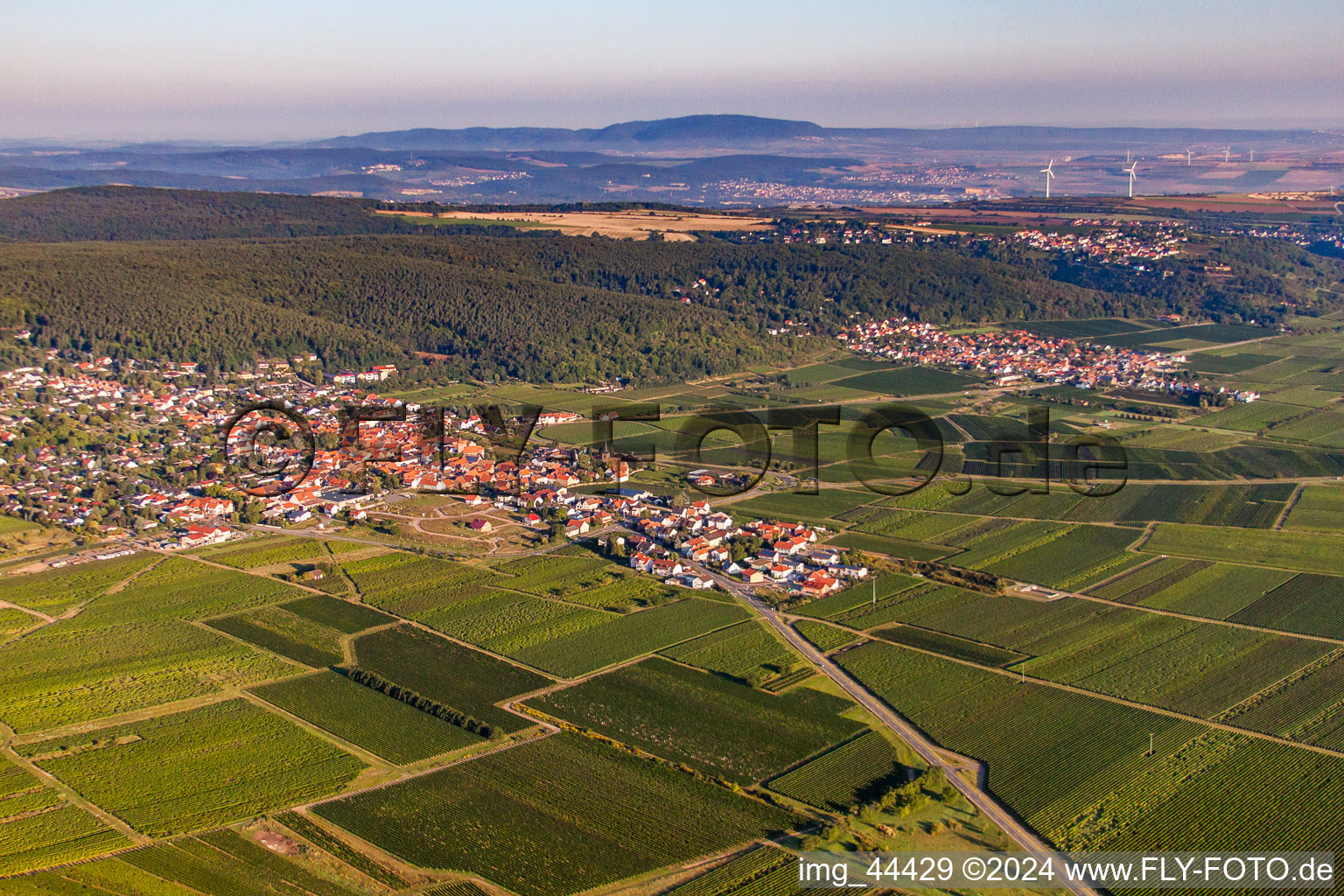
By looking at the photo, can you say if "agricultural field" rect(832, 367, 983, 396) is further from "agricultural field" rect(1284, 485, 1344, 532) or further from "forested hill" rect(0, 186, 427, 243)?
"forested hill" rect(0, 186, 427, 243)

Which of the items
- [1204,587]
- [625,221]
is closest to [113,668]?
[1204,587]

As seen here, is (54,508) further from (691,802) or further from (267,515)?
(691,802)

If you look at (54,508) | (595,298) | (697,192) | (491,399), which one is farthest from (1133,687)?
(697,192)

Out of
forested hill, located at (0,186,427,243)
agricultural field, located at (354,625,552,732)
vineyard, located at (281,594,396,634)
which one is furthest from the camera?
forested hill, located at (0,186,427,243)

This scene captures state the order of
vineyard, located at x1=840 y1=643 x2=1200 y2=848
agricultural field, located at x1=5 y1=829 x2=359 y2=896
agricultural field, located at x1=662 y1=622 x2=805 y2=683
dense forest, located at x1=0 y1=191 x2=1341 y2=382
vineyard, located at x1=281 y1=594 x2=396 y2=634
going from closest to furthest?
agricultural field, located at x1=5 y1=829 x2=359 y2=896 → vineyard, located at x1=840 y1=643 x2=1200 y2=848 → agricultural field, located at x1=662 y1=622 x2=805 y2=683 → vineyard, located at x1=281 y1=594 x2=396 y2=634 → dense forest, located at x1=0 y1=191 x2=1341 y2=382

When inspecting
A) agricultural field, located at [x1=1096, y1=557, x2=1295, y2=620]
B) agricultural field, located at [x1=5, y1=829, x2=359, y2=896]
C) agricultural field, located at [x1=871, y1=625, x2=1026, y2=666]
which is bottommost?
agricultural field, located at [x1=5, y1=829, x2=359, y2=896]

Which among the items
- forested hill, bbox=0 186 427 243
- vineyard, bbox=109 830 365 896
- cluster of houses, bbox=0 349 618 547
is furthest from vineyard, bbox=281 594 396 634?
forested hill, bbox=0 186 427 243

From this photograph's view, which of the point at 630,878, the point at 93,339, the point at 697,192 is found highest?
the point at 697,192
